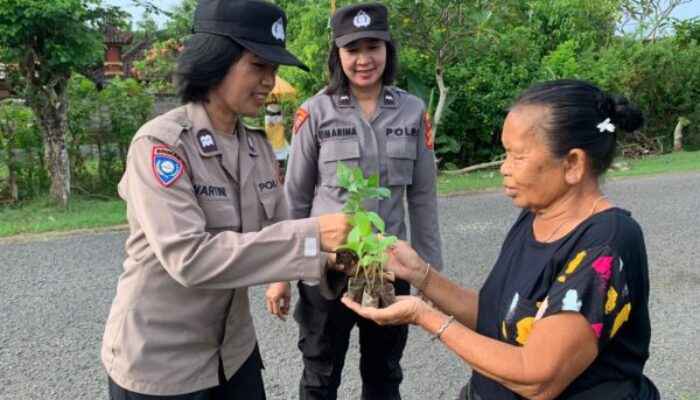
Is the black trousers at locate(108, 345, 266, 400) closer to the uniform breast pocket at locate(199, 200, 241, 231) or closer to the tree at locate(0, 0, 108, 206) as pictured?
the uniform breast pocket at locate(199, 200, 241, 231)

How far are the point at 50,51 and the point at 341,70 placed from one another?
6381mm

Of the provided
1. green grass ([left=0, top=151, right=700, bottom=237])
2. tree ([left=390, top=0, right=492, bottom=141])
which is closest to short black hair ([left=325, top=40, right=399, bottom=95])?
green grass ([left=0, top=151, right=700, bottom=237])

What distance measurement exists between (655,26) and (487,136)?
890cm

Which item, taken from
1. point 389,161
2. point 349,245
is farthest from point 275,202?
point 389,161

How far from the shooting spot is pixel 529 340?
1467 mm

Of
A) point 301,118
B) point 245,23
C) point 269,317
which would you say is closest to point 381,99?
point 301,118

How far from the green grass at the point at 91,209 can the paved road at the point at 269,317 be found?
21.9 inches

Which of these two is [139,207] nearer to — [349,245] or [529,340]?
[349,245]

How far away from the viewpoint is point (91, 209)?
8133 millimetres

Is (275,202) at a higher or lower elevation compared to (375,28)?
lower

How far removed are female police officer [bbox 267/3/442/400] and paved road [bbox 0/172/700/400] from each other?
70 centimetres

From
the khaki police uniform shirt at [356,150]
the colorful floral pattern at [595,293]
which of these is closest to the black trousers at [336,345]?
the khaki police uniform shirt at [356,150]

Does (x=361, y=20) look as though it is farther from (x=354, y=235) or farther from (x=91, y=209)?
(x=91, y=209)

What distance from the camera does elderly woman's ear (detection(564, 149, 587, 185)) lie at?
1.54 meters
